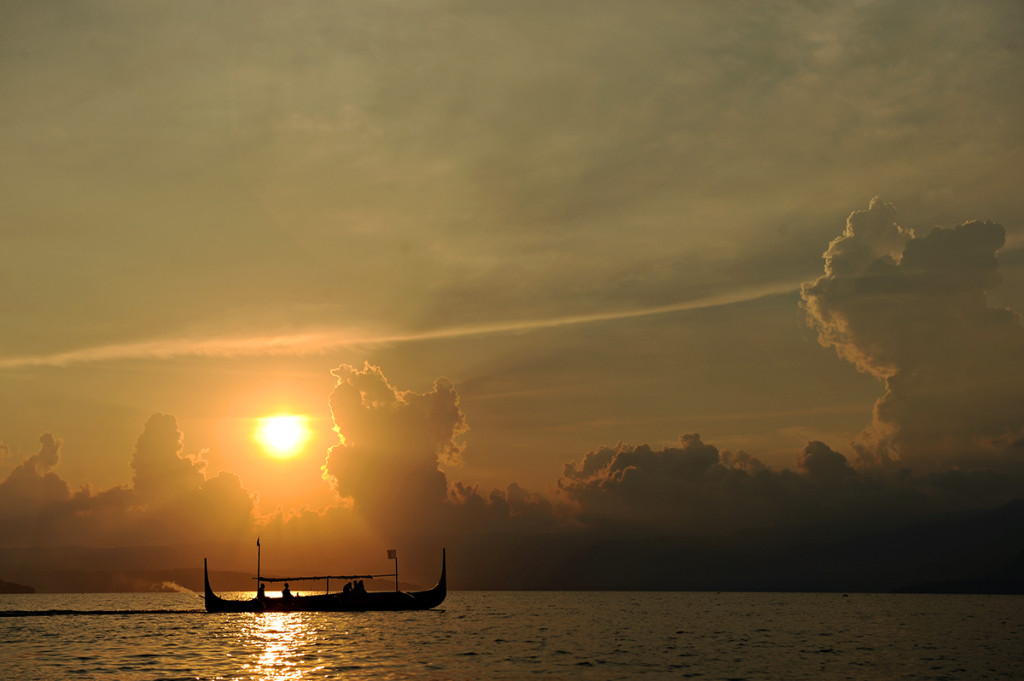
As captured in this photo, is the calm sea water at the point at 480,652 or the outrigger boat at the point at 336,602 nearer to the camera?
the calm sea water at the point at 480,652

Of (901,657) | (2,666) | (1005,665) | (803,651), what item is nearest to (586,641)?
(803,651)

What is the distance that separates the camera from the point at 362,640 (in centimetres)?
9194

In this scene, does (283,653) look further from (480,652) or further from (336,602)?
(336,602)

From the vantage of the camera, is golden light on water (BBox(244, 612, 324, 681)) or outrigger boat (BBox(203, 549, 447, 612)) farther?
outrigger boat (BBox(203, 549, 447, 612))

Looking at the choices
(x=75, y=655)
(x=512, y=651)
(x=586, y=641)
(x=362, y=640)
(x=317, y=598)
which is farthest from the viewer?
(x=317, y=598)

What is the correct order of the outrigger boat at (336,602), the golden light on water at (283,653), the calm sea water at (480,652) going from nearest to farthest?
the golden light on water at (283,653), the calm sea water at (480,652), the outrigger boat at (336,602)

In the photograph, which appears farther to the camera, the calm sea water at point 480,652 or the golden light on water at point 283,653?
the calm sea water at point 480,652

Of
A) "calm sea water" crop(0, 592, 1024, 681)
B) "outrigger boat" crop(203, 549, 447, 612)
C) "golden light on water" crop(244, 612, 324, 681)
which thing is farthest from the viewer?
"outrigger boat" crop(203, 549, 447, 612)

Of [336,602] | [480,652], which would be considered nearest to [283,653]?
[480,652]

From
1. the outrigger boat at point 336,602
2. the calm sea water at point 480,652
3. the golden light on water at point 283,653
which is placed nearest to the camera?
the golden light on water at point 283,653

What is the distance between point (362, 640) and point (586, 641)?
2592cm

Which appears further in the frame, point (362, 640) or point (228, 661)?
point (362, 640)

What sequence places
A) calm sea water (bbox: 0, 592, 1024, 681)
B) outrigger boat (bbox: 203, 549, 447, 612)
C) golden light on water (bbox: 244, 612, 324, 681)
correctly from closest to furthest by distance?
golden light on water (bbox: 244, 612, 324, 681) < calm sea water (bbox: 0, 592, 1024, 681) < outrigger boat (bbox: 203, 549, 447, 612)

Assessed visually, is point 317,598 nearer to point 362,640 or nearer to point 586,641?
point 362,640
